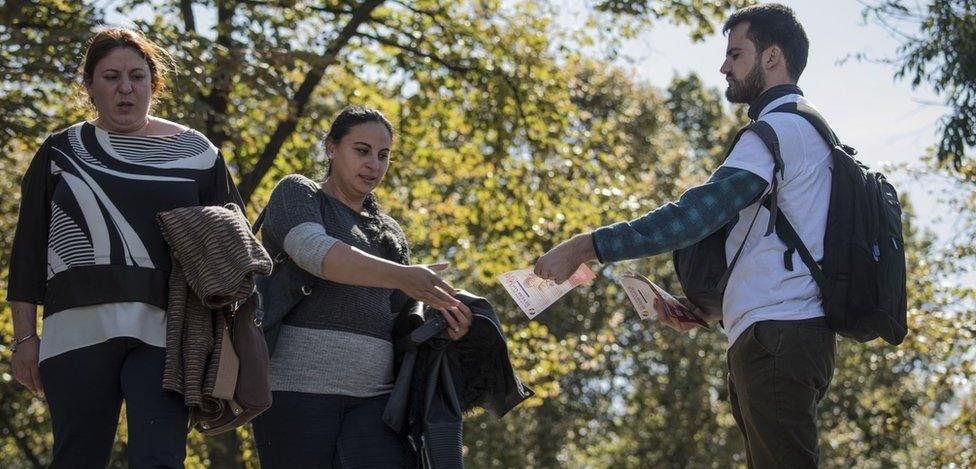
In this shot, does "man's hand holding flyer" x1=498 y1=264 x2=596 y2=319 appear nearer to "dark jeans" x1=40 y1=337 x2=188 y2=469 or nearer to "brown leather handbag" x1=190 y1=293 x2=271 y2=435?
"brown leather handbag" x1=190 y1=293 x2=271 y2=435

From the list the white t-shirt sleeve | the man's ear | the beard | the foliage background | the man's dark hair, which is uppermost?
the man's dark hair

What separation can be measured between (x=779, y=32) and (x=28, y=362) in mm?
2765

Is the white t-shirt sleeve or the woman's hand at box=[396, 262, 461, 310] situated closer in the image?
the white t-shirt sleeve

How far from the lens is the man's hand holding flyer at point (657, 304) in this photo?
469 cm

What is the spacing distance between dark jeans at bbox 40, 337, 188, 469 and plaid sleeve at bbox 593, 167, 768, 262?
1455mm

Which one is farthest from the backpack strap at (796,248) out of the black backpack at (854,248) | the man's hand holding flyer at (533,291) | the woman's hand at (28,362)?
the woman's hand at (28,362)

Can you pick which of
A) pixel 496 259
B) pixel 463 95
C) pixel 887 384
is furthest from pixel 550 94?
pixel 887 384

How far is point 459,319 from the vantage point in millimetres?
4801

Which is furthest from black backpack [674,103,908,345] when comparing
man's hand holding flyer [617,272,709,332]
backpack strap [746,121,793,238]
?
man's hand holding flyer [617,272,709,332]

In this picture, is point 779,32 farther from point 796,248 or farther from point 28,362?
point 28,362

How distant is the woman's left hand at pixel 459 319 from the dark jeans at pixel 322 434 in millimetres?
412

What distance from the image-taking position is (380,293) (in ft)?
16.0

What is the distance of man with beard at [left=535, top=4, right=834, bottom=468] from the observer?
411 centimetres

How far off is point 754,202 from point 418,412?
145 centimetres
